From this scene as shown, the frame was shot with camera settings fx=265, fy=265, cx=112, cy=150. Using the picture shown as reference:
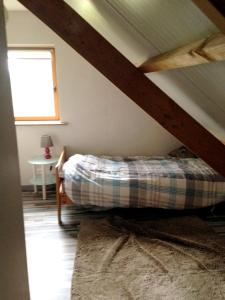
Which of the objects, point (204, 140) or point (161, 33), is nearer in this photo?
point (161, 33)

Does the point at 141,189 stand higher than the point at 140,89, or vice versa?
the point at 140,89

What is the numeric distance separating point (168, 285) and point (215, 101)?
1.41 meters

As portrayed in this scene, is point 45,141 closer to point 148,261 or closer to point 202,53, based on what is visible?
point 148,261

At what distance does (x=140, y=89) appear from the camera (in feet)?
5.34

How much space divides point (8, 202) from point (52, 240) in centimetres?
175

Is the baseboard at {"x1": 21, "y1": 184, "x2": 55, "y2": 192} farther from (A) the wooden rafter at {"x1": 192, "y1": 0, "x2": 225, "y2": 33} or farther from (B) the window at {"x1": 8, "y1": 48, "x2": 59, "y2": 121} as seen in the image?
(A) the wooden rafter at {"x1": 192, "y1": 0, "x2": 225, "y2": 33}

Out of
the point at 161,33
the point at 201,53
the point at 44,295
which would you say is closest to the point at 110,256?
the point at 44,295

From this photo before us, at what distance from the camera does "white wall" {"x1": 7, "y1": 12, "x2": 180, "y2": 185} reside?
3.54m

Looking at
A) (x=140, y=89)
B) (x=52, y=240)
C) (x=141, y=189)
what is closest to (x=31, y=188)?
(x=52, y=240)

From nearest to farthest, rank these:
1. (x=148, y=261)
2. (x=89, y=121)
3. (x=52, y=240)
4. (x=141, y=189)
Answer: (x=148, y=261) < (x=52, y=240) < (x=141, y=189) < (x=89, y=121)

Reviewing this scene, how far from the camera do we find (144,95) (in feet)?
5.35

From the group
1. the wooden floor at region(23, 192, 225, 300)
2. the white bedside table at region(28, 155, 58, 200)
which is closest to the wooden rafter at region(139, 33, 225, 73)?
the wooden floor at region(23, 192, 225, 300)

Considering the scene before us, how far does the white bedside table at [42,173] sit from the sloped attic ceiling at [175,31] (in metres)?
2.02

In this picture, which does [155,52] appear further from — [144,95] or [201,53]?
[201,53]
